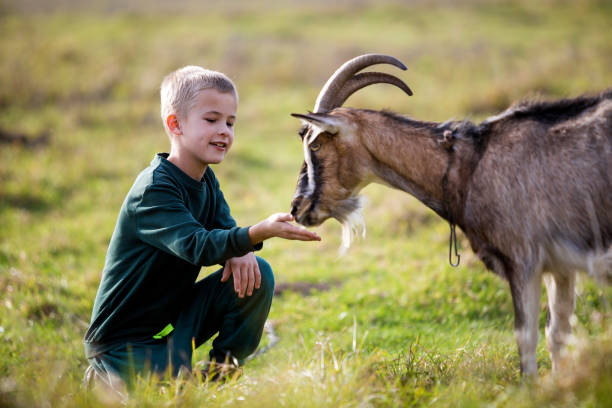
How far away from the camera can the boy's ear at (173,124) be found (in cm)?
339

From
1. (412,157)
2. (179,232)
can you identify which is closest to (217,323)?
(179,232)

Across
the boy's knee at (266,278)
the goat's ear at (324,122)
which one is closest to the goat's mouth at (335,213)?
the boy's knee at (266,278)

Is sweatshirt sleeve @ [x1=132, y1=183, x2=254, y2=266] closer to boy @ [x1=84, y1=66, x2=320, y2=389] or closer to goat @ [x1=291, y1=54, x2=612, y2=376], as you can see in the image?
boy @ [x1=84, y1=66, x2=320, y2=389]

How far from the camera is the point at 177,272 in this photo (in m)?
3.43

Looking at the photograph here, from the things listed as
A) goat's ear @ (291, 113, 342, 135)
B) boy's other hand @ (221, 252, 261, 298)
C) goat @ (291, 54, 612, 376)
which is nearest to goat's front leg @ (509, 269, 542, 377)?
goat @ (291, 54, 612, 376)

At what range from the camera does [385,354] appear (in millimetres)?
3596

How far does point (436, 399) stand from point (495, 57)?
15.6m

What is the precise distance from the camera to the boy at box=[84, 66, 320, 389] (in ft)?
10.2

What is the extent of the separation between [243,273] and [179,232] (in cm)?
55

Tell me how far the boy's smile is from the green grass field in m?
1.31

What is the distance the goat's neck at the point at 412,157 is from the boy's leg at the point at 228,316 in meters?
1.05

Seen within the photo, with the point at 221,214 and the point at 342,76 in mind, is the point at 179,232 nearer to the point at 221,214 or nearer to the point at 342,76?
the point at 221,214

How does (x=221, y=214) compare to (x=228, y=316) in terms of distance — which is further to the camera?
(x=221, y=214)

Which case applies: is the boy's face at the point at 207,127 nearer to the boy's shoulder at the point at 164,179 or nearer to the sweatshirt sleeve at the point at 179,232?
the boy's shoulder at the point at 164,179
